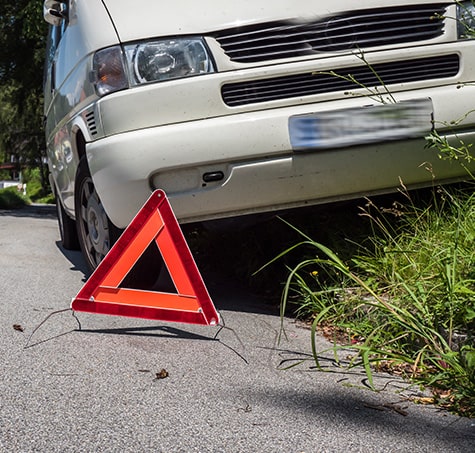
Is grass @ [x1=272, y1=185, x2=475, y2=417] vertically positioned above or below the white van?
below

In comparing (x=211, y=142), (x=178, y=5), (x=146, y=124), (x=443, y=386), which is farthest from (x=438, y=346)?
(x=178, y=5)

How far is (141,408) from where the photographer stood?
259 centimetres

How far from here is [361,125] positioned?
3.81 metres

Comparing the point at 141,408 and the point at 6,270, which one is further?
the point at 6,270

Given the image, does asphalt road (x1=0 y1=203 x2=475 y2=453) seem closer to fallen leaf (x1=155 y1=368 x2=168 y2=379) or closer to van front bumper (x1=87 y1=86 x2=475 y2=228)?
fallen leaf (x1=155 y1=368 x2=168 y2=379)

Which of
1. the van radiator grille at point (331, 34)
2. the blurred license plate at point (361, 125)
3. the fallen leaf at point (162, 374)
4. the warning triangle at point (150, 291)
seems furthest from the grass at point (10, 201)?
the fallen leaf at point (162, 374)

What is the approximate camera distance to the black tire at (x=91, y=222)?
174 inches

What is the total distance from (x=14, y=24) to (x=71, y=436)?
15740 mm

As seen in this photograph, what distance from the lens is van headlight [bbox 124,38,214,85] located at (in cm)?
386

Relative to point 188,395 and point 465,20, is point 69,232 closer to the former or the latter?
point 465,20

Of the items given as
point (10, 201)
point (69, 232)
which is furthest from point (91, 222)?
point (10, 201)

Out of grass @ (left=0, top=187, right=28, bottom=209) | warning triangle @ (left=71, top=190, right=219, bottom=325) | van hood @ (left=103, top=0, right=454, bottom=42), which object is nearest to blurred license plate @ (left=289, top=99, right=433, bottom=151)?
van hood @ (left=103, top=0, right=454, bottom=42)

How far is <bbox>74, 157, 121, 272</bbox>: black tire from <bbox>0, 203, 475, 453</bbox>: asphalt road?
22.2 inches

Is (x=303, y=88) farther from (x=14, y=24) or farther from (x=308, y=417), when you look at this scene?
(x=14, y=24)
